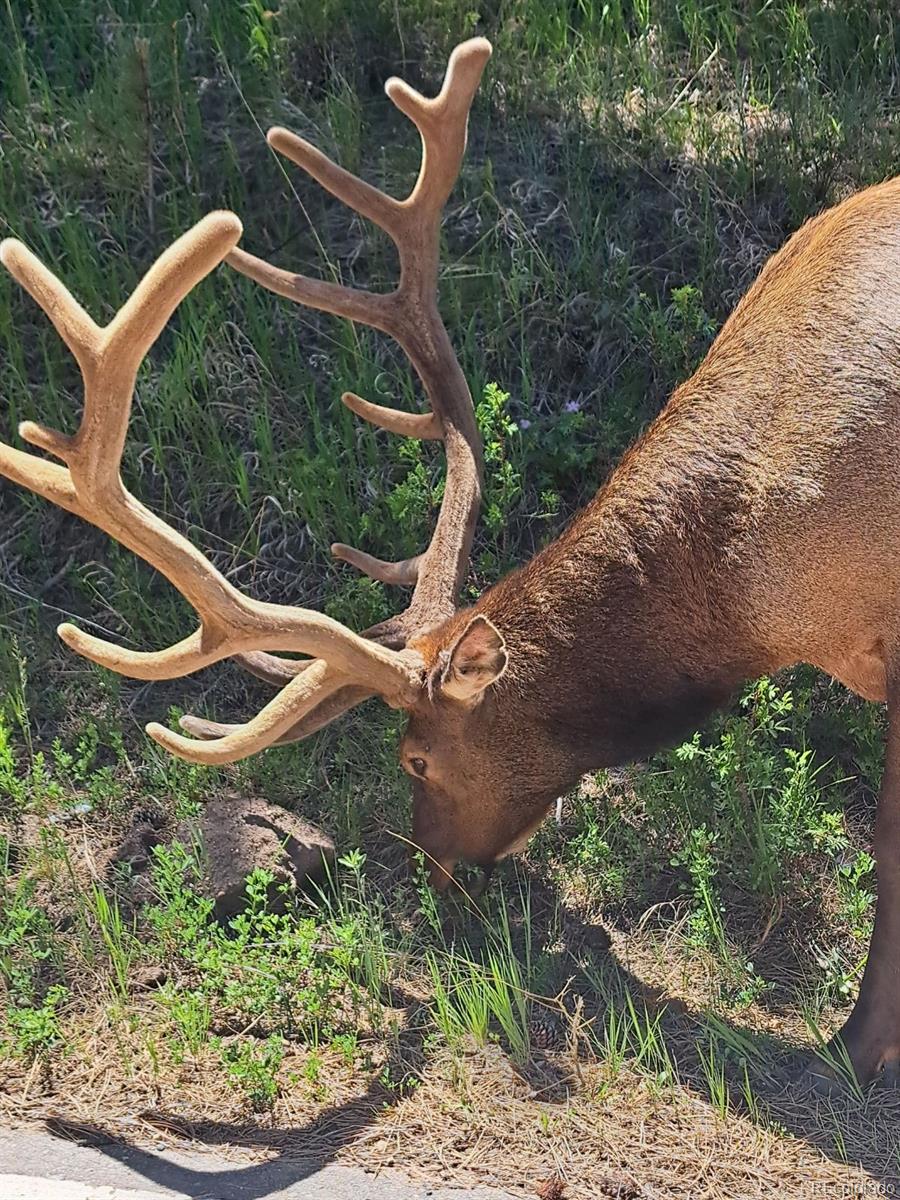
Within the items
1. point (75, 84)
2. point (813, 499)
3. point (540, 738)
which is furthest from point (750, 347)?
point (75, 84)

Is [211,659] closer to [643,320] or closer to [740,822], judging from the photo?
[740,822]

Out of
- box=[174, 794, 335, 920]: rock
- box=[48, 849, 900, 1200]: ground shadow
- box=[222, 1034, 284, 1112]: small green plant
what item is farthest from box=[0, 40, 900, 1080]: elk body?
box=[222, 1034, 284, 1112]: small green plant

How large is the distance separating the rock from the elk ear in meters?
0.87

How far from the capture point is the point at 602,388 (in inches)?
231

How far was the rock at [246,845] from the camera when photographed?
4.58 meters

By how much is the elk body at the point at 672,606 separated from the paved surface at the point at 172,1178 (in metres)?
0.99

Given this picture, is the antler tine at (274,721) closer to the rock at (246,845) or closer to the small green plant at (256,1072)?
the rock at (246,845)

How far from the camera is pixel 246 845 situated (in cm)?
463

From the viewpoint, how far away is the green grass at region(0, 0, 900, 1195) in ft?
13.8

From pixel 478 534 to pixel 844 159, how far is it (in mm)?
2094

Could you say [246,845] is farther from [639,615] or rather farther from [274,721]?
[639,615]

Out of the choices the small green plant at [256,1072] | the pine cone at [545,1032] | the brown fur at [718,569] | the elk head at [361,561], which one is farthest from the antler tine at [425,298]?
the small green plant at [256,1072]

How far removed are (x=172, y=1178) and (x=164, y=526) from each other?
1.55m

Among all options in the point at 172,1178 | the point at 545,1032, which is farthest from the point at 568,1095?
the point at 172,1178
